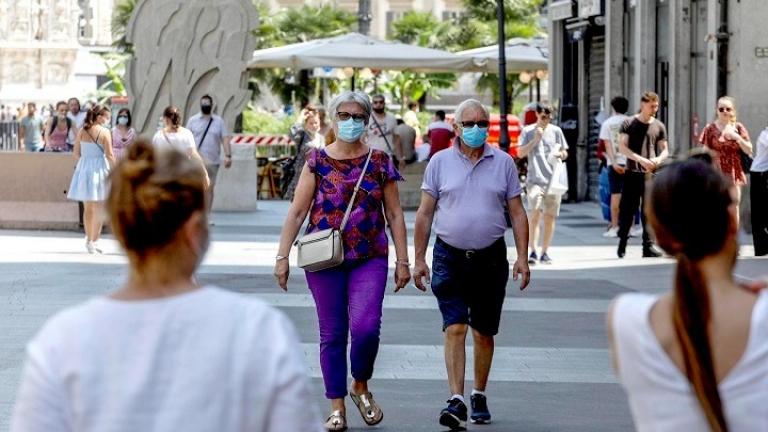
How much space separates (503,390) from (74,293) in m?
5.62

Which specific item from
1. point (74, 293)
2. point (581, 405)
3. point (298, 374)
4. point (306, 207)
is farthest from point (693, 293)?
point (74, 293)

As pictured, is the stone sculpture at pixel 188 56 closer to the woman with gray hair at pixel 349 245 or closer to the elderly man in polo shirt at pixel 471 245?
the elderly man in polo shirt at pixel 471 245

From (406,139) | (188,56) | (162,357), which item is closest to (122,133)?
(188,56)

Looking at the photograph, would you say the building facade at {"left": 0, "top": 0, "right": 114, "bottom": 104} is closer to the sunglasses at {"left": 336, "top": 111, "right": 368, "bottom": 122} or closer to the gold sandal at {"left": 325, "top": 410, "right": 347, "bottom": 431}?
the sunglasses at {"left": 336, "top": 111, "right": 368, "bottom": 122}

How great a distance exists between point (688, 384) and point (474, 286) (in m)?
5.28

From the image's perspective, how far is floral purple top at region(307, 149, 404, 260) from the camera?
8.61m

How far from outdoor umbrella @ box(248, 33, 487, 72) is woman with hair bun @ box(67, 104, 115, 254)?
13.8m

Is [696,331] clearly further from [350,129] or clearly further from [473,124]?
[473,124]

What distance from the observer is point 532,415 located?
30.1ft

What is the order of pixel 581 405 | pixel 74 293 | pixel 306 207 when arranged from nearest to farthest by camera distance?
pixel 306 207, pixel 581 405, pixel 74 293

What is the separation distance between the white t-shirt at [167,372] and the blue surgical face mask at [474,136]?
5.58 m

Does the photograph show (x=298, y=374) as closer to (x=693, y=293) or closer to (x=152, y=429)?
(x=152, y=429)

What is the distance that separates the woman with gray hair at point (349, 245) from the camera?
8578 mm

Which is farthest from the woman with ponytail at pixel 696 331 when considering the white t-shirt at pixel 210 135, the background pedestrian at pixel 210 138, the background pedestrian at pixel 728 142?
the white t-shirt at pixel 210 135
